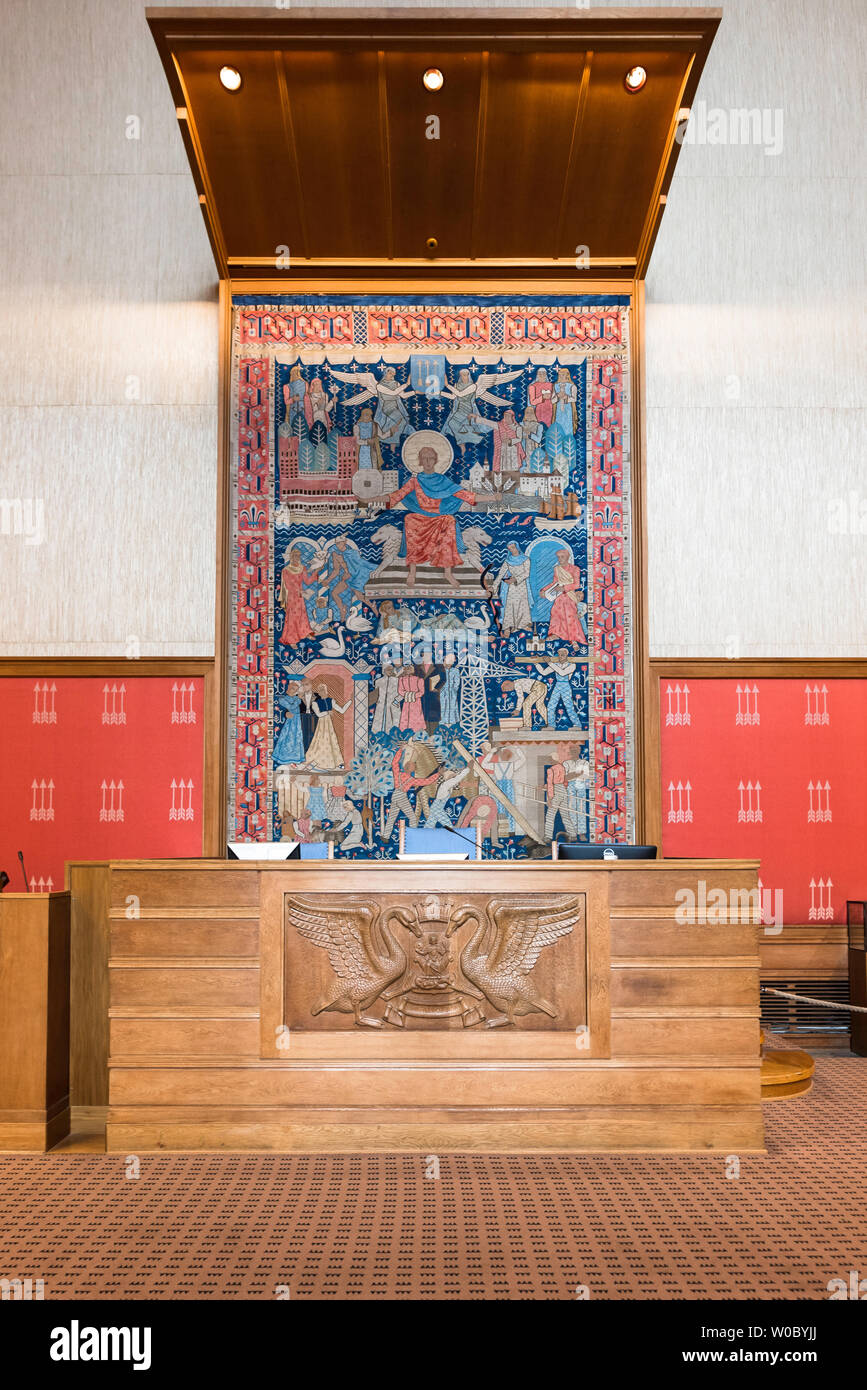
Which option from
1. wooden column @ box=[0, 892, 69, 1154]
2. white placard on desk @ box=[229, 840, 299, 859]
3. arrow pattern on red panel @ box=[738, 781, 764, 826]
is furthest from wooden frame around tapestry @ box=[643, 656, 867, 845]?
wooden column @ box=[0, 892, 69, 1154]

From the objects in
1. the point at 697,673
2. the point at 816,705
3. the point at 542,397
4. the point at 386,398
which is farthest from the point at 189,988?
the point at 816,705

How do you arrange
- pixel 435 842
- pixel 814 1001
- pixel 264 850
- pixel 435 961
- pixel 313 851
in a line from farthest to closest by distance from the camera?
pixel 814 1001
pixel 313 851
pixel 435 842
pixel 264 850
pixel 435 961

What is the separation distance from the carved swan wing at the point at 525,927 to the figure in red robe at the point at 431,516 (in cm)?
257

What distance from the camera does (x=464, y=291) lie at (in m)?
6.62

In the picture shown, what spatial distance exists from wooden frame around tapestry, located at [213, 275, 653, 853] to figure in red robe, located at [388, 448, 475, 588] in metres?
0.99

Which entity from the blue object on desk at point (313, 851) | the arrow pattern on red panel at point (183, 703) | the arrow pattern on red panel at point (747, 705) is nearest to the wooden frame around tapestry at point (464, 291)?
the arrow pattern on red panel at point (183, 703)

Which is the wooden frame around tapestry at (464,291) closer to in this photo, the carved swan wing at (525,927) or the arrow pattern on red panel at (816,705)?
the arrow pattern on red panel at (816,705)

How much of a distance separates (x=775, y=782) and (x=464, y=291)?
11.3 ft

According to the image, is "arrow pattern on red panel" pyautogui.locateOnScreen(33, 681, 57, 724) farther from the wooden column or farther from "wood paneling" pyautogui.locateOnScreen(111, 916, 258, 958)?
"wood paneling" pyautogui.locateOnScreen(111, 916, 258, 958)

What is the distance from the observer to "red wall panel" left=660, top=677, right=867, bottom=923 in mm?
6531

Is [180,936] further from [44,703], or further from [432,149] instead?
[432,149]

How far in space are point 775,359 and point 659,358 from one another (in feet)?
2.35

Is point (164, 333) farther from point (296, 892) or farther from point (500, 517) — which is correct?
point (296, 892)

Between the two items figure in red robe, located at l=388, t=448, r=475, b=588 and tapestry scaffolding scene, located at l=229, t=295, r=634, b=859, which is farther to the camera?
figure in red robe, located at l=388, t=448, r=475, b=588
